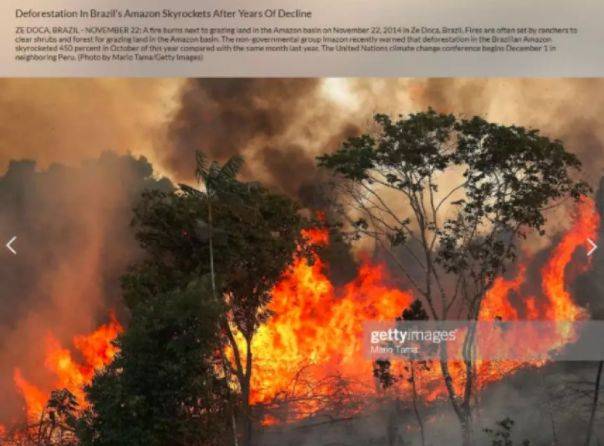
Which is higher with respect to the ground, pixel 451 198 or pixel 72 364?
pixel 451 198

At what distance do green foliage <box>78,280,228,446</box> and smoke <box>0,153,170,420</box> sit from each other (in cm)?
150

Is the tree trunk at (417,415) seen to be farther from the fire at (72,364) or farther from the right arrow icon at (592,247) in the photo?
the fire at (72,364)

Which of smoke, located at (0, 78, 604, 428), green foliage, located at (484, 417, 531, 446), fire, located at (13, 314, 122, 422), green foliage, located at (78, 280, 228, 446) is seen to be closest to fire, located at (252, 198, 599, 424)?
smoke, located at (0, 78, 604, 428)

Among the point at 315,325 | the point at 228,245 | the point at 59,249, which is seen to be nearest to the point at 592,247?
the point at 315,325

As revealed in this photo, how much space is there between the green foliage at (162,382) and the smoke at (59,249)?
1.50 metres

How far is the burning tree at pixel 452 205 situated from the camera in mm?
13461

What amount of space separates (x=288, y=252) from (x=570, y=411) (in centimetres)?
Result: 460

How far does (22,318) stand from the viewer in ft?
43.8

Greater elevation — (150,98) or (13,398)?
(150,98)

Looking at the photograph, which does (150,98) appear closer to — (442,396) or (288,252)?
(288,252)

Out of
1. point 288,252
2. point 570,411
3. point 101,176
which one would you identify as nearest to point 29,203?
point 101,176

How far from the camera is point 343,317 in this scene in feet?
44.2

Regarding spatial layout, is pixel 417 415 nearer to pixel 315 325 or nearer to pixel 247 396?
pixel 315 325

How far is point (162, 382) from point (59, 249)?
106 inches
